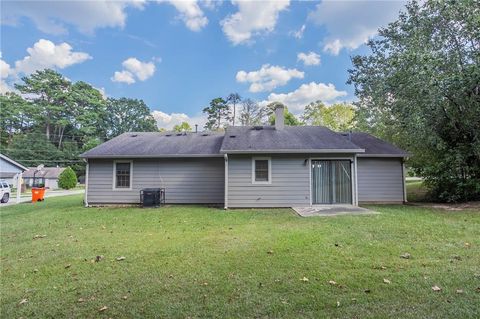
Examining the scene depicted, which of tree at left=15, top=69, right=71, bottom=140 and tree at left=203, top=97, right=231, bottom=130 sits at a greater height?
tree at left=15, top=69, right=71, bottom=140

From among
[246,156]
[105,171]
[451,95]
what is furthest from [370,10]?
[105,171]

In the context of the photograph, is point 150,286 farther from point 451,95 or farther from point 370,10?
point 370,10

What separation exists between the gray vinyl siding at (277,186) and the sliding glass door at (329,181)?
396mm

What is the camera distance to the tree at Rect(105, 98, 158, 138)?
49.6m

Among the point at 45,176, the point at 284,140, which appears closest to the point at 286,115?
the point at 284,140

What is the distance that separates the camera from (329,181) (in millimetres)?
10352

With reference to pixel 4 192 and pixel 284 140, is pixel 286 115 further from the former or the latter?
pixel 4 192

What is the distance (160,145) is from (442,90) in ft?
36.5

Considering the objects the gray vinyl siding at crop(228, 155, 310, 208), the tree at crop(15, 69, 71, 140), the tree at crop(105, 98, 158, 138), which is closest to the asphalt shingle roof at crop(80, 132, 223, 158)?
the gray vinyl siding at crop(228, 155, 310, 208)

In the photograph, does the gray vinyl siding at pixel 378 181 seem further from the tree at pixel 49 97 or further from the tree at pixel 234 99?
the tree at pixel 49 97

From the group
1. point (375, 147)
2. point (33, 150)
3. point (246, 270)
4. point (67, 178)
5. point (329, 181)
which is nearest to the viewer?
point (246, 270)

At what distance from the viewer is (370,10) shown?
11.8 m

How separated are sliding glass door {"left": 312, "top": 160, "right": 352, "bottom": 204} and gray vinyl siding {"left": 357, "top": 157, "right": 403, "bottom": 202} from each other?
1.55 meters

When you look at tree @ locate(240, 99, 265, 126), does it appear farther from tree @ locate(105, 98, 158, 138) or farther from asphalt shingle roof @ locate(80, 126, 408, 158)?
tree @ locate(105, 98, 158, 138)
